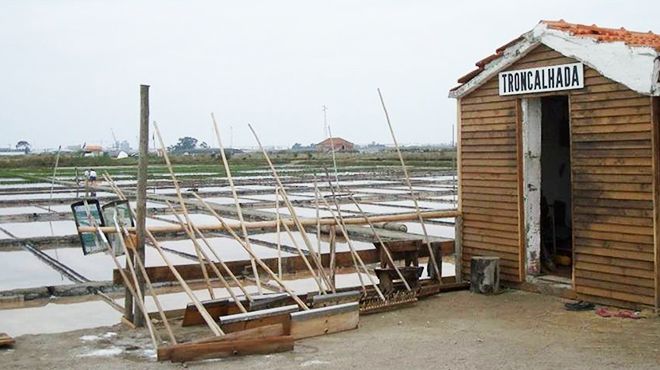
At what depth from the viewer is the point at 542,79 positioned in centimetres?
915

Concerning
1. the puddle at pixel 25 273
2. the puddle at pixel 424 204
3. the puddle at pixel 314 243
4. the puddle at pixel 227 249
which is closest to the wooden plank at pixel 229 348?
the puddle at pixel 25 273

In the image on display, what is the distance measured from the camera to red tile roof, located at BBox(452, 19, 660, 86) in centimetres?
836

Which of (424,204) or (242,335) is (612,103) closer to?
(242,335)

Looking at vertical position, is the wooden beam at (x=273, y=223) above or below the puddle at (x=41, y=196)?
above

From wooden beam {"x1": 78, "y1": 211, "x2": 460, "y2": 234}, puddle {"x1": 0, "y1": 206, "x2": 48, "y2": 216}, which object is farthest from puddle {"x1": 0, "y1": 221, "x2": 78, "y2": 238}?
wooden beam {"x1": 78, "y1": 211, "x2": 460, "y2": 234}

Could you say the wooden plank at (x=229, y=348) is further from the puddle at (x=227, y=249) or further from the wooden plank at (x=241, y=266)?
the puddle at (x=227, y=249)

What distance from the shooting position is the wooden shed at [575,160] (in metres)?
8.05

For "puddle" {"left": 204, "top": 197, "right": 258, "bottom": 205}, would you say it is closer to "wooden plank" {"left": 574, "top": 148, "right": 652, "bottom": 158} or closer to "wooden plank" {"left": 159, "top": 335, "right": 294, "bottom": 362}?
"wooden plank" {"left": 574, "top": 148, "right": 652, "bottom": 158}

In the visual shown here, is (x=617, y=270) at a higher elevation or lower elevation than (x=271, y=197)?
Answer: higher

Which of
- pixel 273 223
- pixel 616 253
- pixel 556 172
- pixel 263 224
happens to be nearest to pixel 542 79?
pixel 616 253

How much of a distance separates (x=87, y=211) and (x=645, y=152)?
574cm

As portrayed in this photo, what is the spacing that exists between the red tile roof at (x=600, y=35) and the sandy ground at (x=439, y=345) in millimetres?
2903

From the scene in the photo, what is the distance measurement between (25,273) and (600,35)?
9.86 m

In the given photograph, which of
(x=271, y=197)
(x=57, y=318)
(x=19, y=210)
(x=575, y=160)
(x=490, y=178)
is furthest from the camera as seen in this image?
(x=271, y=197)
